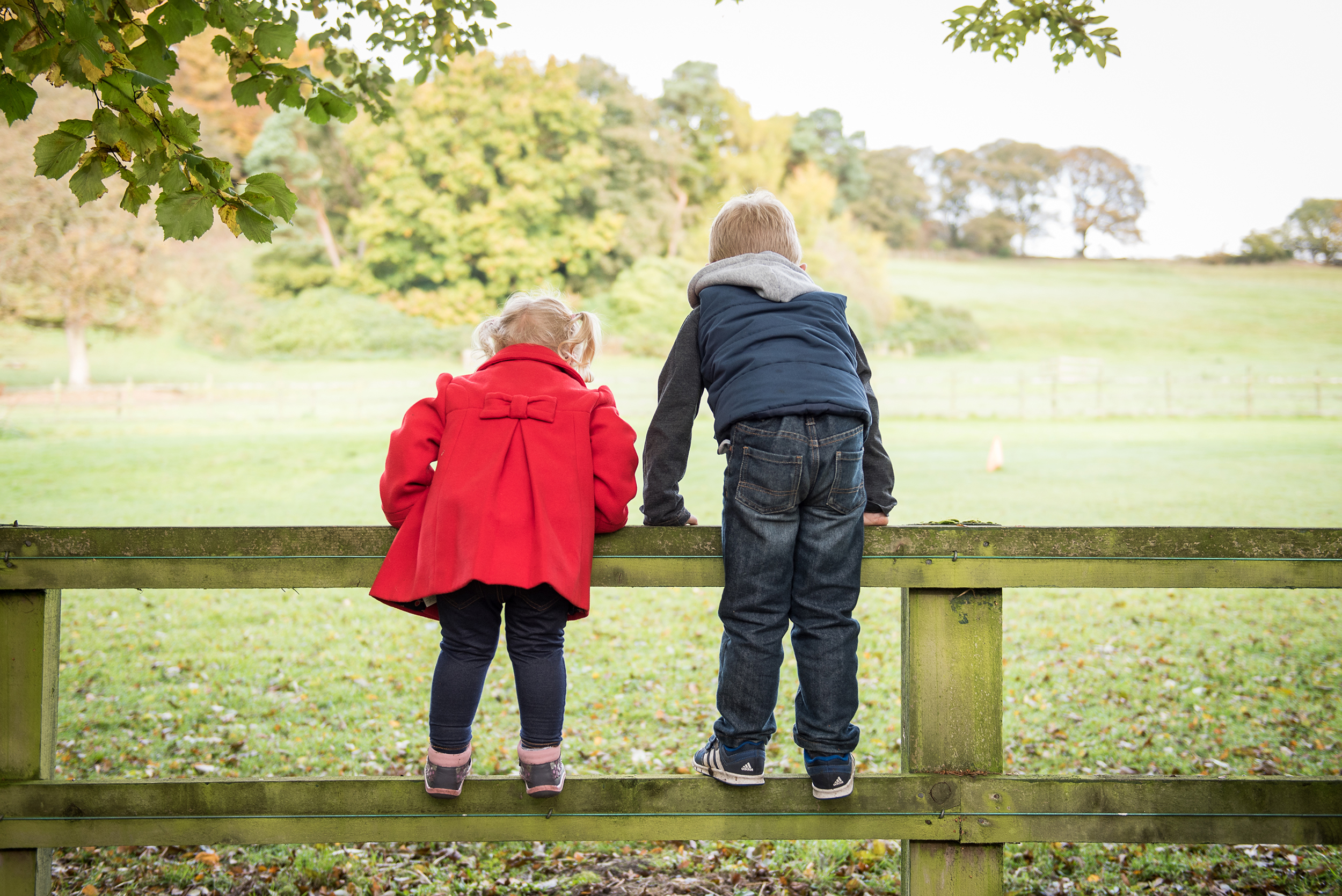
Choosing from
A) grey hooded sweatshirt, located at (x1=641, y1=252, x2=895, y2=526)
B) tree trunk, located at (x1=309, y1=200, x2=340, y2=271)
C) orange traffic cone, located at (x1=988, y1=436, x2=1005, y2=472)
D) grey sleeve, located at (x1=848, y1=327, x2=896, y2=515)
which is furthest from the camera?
tree trunk, located at (x1=309, y1=200, x2=340, y2=271)

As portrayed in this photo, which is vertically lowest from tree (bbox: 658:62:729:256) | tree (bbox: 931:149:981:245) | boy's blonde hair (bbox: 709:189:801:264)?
boy's blonde hair (bbox: 709:189:801:264)

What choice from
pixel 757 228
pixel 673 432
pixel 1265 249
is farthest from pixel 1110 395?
pixel 1265 249

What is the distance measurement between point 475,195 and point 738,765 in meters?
32.4

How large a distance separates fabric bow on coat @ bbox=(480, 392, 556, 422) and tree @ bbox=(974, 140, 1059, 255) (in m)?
64.7

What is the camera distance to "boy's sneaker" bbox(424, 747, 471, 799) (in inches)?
87.3

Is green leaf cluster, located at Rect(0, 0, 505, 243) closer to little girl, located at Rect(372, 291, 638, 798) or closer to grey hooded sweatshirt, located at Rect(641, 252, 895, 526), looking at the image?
little girl, located at Rect(372, 291, 638, 798)

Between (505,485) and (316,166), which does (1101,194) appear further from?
(505,485)

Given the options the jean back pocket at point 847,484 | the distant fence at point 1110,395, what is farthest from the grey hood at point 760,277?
the distant fence at point 1110,395

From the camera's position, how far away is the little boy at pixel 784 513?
2.17m

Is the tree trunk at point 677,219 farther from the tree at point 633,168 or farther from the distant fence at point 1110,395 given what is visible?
the distant fence at point 1110,395

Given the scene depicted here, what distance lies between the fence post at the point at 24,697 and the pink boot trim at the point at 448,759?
933 millimetres

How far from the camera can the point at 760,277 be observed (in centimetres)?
234

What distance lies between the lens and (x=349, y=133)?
3300 centimetres

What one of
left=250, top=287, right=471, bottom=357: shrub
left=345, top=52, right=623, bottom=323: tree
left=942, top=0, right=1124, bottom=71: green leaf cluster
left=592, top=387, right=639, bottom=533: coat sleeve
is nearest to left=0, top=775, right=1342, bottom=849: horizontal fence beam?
left=592, top=387, right=639, bottom=533: coat sleeve
